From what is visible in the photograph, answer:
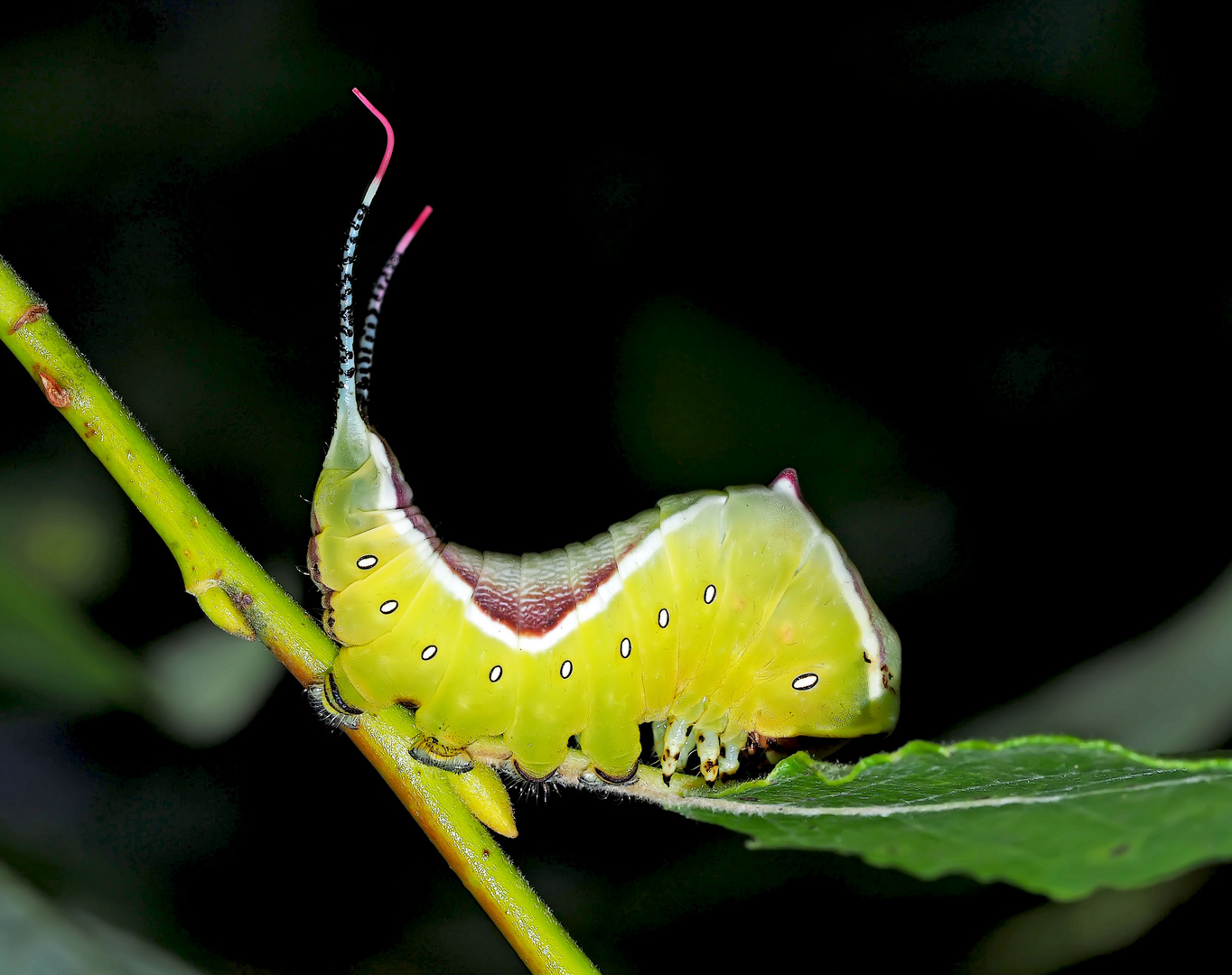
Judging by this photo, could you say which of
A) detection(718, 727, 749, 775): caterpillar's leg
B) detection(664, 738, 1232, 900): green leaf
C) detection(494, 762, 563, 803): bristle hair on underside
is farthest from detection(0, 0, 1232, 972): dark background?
detection(664, 738, 1232, 900): green leaf

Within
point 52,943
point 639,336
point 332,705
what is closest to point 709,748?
point 332,705

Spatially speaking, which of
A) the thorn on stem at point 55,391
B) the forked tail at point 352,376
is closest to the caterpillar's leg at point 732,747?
the forked tail at point 352,376

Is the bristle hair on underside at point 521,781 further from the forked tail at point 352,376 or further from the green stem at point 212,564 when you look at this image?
the forked tail at point 352,376

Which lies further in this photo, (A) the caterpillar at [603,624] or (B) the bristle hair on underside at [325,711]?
(A) the caterpillar at [603,624]

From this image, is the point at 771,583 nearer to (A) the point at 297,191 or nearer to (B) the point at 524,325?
(B) the point at 524,325

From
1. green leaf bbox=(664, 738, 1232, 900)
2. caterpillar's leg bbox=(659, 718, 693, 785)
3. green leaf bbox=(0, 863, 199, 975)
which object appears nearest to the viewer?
green leaf bbox=(664, 738, 1232, 900)

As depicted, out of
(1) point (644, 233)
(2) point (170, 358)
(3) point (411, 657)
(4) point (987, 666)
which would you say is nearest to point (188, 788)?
(2) point (170, 358)

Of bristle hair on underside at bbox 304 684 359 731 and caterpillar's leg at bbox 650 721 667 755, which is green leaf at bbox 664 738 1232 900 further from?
caterpillar's leg at bbox 650 721 667 755
